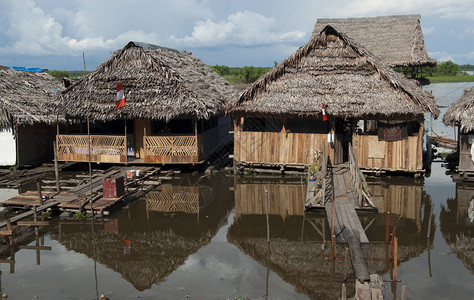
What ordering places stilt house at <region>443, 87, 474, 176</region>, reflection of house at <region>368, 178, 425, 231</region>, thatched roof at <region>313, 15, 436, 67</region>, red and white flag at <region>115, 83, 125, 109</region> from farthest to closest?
thatched roof at <region>313, 15, 436, 67</region> → stilt house at <region>443, 87, 474, 176</region> → red and white flag at <region>115, 83, 125, 109</region> → reflection of house at <region>368, 178, 425, 231</region>

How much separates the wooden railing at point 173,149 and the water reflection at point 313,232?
7.78 ft

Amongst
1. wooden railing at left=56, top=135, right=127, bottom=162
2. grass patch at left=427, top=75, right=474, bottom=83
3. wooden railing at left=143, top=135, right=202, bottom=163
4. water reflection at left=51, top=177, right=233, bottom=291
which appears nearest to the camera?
water reflection at left=51, top=177, right=233, bottom=291

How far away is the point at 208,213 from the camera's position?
1304 centimetres

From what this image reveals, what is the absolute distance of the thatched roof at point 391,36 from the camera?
26828 millimetres

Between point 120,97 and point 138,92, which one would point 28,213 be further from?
point 138,92

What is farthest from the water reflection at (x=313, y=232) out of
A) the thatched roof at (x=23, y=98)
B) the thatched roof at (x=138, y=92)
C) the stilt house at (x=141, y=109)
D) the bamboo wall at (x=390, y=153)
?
the thatched roof at (x=23, y=98)

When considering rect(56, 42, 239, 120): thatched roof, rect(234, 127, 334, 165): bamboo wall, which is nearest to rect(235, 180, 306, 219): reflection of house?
rect(234, 127, 334, 165): bamboo wall

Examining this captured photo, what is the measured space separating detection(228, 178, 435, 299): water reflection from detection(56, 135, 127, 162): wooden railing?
16.9 ft

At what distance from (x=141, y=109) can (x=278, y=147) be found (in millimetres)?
5516

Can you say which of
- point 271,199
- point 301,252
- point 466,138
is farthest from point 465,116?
point 301,252

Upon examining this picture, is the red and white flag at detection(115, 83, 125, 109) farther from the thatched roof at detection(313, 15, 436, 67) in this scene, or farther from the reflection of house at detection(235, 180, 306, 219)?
the thatched roof at detection(313, 15, 436, 67)

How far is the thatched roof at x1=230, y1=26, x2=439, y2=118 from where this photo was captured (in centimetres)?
1608

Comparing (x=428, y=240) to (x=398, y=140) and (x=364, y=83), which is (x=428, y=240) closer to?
(x=398, y=140)

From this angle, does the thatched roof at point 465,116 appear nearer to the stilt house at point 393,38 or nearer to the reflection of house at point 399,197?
the reflection of house at point 399,197
